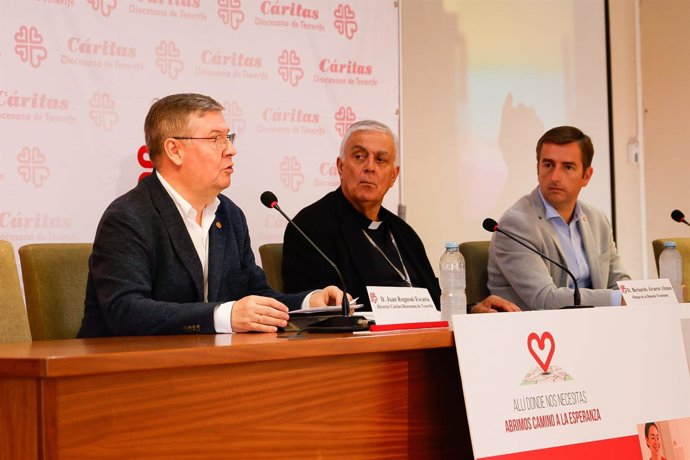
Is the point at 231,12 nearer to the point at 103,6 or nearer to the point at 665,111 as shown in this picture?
the point at 103,6

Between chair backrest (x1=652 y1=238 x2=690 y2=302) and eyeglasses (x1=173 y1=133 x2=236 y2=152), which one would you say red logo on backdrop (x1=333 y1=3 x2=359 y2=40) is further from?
chair backrest (x1=652 y1=238 x2=690 y2=302)

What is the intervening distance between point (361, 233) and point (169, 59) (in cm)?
105

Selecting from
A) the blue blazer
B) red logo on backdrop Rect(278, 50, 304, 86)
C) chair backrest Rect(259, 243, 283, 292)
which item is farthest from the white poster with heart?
red logo on backdrop Rect(278, 50, 304, 86)

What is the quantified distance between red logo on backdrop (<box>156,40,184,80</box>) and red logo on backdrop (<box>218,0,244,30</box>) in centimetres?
27

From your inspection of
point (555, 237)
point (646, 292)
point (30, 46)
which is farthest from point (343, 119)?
point (646, 292)

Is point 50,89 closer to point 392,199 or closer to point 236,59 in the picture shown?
point 236,59

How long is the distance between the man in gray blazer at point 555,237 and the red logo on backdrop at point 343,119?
850mm

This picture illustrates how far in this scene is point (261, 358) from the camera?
5.50 ft

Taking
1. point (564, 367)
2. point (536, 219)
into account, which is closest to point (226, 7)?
point (536, 219)

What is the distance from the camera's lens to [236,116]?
3.81 meters

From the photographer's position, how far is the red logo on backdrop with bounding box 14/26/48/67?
10.9 feet

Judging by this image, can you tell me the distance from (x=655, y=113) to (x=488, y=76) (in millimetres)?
1131

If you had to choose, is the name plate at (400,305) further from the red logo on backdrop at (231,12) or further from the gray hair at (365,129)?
the red logo on backdrop at (231,12)

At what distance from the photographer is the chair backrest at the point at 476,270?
3.65 metres
